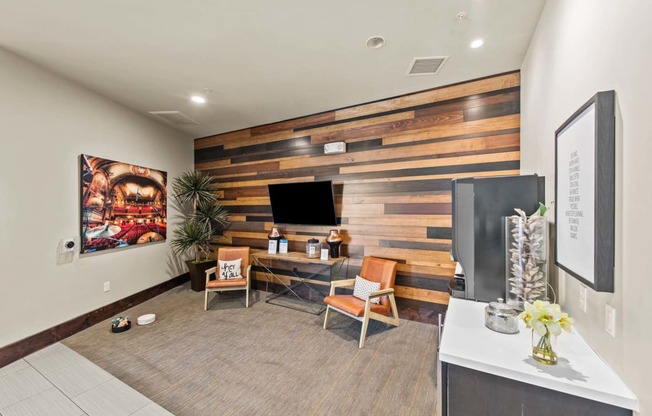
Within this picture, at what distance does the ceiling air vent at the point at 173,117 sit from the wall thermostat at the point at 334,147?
92.9 inches

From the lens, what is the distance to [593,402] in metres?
0.90

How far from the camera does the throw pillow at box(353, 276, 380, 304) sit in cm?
297

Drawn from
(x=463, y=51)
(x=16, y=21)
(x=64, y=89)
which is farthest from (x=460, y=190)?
(x=64, y=89)

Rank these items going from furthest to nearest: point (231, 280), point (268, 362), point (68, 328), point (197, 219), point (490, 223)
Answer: point (197, 219) < point (231, 280) < point (68, 328) < point (268, 362) < point (490, 223)

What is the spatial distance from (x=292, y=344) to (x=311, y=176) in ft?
7.74

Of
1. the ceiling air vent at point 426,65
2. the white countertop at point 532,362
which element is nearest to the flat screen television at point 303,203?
the ceiling air vent at point 426,65

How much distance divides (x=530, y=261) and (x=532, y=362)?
2.18 ft

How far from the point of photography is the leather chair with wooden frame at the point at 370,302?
2691 millimetres

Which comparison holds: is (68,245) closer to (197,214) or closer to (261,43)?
(197,214)

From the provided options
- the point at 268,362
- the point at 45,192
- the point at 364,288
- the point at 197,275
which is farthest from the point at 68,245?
the point at 364,288

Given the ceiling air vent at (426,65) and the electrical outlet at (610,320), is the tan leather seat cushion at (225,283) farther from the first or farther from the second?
the electrical outlet at (610,320)

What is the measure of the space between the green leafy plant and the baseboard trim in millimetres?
795

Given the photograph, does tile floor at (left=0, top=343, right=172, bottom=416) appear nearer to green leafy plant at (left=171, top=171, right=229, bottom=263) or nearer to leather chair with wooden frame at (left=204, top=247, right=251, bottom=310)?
leather chair with wooden frame at (left=204, top=247, right=251, bottom=310)

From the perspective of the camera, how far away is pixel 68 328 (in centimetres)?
286
